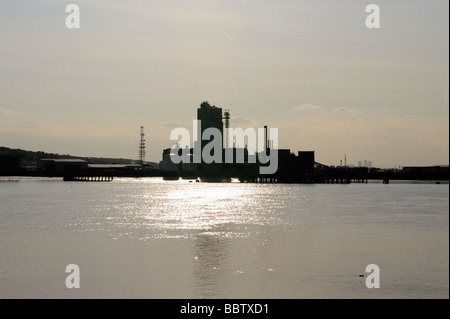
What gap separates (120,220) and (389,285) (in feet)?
181

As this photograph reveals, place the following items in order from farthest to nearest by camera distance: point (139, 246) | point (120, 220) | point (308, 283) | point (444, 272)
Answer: point (120, 220)
point (139, 246)
point (444, 272)
point (308, 283)

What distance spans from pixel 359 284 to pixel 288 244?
20.2m

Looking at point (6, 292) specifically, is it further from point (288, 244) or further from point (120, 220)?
point (120, 220)

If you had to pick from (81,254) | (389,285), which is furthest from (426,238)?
(81,254)

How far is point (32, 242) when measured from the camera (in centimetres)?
6125

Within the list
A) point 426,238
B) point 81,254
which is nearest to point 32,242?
point 81,254

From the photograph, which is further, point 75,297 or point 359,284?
point 359,284

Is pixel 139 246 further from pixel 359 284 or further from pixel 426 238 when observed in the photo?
pixel 426 238

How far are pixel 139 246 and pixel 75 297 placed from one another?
21550 millimetres

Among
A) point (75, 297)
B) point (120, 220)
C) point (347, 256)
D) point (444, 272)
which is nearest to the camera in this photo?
point (75, 297)

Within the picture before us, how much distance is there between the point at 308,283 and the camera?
135 feet
